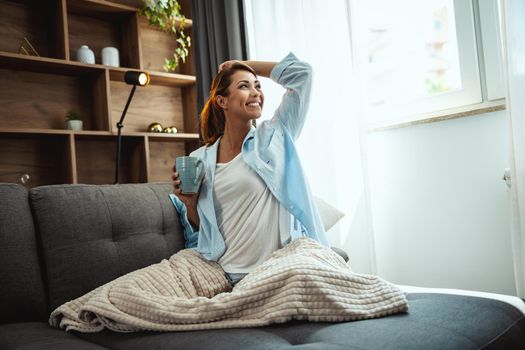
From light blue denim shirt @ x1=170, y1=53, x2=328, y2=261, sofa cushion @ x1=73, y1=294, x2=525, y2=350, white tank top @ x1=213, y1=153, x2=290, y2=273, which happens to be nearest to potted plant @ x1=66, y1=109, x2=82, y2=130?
light blue denim shirt @ x1=170, y1=53, x2=328, y2=261

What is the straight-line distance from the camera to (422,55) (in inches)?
88.0

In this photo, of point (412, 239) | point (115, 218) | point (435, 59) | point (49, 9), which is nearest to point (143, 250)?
point (115, 218)

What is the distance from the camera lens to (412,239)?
212 centimetres

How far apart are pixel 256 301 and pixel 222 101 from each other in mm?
887

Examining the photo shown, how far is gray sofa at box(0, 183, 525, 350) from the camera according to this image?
0.87 metres

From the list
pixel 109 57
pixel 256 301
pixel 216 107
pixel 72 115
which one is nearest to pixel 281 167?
pixel 216 107

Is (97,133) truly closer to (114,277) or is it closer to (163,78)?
(163,78)

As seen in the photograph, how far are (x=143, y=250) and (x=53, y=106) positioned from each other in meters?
1.56

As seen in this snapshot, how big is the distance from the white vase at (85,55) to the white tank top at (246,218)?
154 cm

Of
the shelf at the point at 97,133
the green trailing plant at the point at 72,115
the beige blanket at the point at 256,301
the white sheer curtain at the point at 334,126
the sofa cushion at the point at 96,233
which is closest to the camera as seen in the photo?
the beige blanket at the point at 256,301

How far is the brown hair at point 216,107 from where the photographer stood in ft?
5.53

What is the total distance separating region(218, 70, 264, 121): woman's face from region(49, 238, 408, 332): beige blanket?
63 cm

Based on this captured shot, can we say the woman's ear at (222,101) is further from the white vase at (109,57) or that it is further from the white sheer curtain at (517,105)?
the white vase at (109,57)

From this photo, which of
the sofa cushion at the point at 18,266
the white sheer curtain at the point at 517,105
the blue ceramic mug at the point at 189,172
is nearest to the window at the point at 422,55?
the white sheer curtain at the point at 517,105
